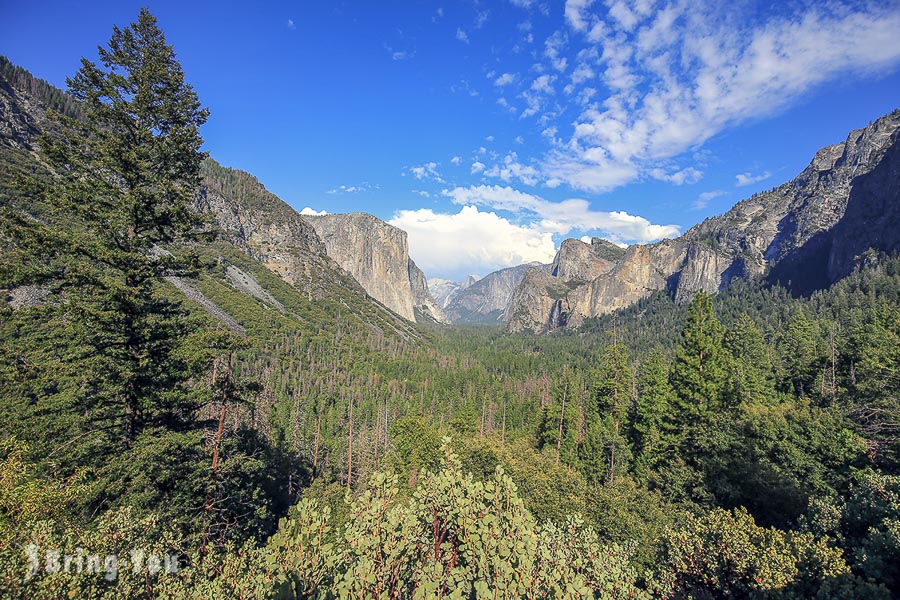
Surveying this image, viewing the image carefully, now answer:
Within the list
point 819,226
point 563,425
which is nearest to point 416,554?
point 563,425

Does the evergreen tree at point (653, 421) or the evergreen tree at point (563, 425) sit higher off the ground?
the evergreen tree at point (653, 421)

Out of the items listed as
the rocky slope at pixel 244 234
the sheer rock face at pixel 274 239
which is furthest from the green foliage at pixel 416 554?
the sheer rock face at pixel 274 239

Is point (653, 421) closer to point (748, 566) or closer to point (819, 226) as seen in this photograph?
point (748, 566)

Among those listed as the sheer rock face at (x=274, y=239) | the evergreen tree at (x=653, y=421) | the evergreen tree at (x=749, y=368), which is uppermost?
the sheer rock face at (x=274, y=239)

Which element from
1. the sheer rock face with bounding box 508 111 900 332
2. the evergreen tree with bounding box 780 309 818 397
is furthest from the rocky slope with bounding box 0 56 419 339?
the sheer rock face with bounding box 508 111 900 332

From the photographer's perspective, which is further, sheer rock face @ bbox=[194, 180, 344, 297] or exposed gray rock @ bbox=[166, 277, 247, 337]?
sheer rock face @ bbox=[194, 180, 344, 297]

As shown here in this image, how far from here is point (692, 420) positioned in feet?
81.3

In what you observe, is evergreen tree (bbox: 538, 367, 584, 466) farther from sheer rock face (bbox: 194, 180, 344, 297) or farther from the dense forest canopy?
sheer rock face (bbox: 194, 180, 344, 297)

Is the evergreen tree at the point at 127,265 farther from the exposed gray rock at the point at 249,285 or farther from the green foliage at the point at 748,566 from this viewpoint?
the exposed gray rock at the point at 249,285

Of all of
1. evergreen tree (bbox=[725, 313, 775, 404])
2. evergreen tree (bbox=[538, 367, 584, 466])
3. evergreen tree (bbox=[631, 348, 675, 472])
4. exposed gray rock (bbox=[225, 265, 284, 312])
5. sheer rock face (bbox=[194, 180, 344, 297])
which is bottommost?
evergreen tree (bbox=[538, 367, 584, 466])

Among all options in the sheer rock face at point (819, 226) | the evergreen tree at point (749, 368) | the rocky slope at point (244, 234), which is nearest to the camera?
the evergreen tree at point (749, 368)

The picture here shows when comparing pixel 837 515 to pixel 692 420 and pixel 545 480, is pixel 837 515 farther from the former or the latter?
pixel 692 420

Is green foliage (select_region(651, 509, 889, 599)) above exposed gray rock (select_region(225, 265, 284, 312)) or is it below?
below

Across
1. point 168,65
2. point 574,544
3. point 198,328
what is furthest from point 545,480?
point 168,65
